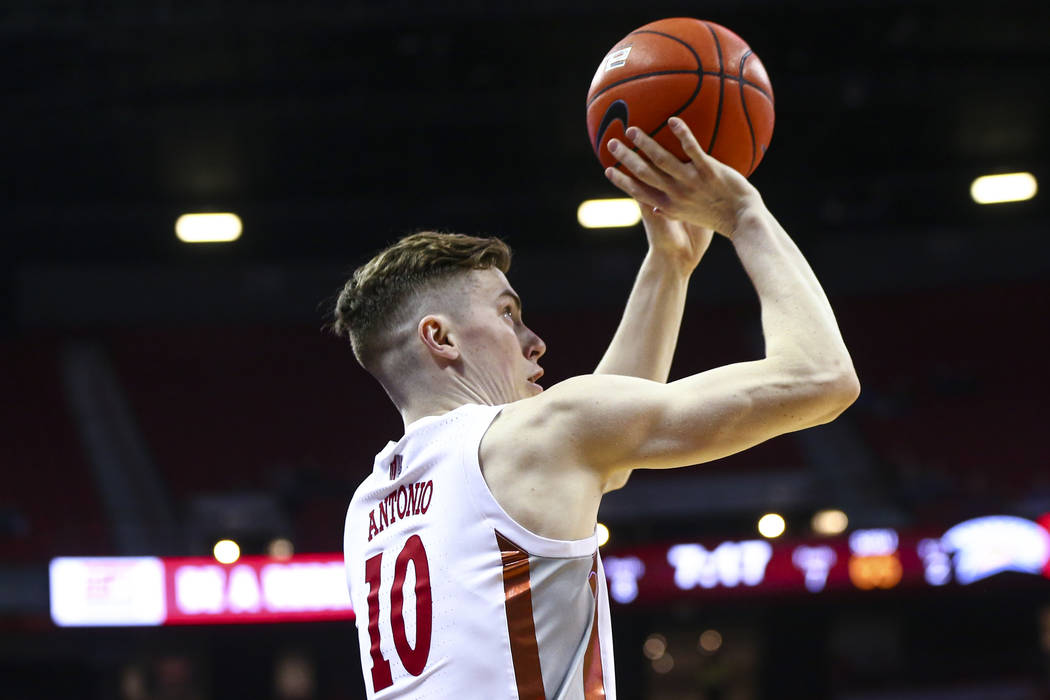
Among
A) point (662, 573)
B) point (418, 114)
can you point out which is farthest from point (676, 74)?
point (662, 573)

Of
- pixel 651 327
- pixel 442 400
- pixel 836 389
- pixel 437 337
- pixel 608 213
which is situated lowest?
pixel 836 389

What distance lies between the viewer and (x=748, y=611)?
43.5 ft

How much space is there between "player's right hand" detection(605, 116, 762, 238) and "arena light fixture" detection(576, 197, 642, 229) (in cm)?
953

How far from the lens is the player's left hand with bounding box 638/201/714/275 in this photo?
259cm

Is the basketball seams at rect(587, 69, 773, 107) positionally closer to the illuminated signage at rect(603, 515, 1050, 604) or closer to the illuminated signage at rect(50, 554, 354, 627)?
the illuminated signage at rect(50, 554, 354, 627)

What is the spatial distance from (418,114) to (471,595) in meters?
8.42

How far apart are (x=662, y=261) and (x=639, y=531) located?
10.1 meters

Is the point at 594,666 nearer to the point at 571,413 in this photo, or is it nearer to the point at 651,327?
the point at 571,413

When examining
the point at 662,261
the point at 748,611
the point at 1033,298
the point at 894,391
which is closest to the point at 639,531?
the point at 748,611

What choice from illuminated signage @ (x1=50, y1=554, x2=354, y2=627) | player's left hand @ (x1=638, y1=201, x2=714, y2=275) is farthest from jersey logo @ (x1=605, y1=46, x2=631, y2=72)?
illuminated signage @ (x1=50, y1=554, x2=354, y2=627)

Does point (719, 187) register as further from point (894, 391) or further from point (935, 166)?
point (894, 391)

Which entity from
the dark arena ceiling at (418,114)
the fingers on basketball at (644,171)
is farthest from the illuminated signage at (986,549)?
the fingers on basketball at (644,171)

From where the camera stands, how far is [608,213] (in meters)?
12.1

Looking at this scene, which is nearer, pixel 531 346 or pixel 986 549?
pixel 531 346
